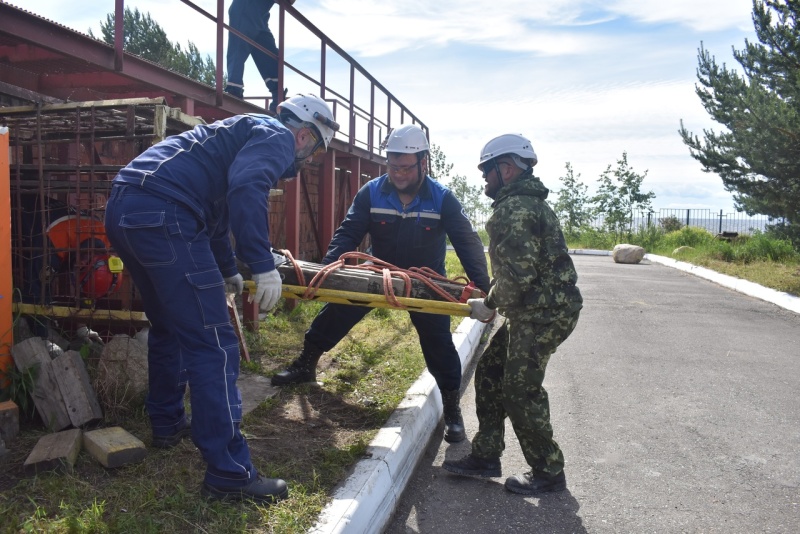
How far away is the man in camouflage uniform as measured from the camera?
3.35m

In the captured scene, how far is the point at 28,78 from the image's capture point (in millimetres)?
6238

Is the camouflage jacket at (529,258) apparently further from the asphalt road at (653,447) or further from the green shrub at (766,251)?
the green shrub at (766,251)

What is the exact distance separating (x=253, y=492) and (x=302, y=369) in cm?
202

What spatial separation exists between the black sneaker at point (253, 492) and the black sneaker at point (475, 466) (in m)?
1.10

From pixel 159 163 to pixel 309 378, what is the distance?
2366mm

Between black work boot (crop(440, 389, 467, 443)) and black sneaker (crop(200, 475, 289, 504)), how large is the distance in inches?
62.2

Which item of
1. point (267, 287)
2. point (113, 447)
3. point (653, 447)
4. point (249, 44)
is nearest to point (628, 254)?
point (249, 44)

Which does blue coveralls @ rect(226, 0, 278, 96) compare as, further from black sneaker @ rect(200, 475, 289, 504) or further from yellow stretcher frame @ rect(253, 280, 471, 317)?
black sneaker @ rect(200, 475, 289, 504)

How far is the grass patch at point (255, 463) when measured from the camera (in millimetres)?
2670

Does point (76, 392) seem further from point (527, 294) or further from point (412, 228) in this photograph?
point (527, 294)

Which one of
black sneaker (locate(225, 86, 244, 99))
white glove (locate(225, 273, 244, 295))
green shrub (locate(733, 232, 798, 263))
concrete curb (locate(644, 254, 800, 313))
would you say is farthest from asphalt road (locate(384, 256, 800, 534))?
green shrub (locate(733, 232, 798, 263))

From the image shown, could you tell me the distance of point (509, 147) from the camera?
3574mm

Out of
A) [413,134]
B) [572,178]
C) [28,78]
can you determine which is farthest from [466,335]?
[572,178]

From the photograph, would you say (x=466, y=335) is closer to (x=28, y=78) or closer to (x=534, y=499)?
(x=534, y=499)
